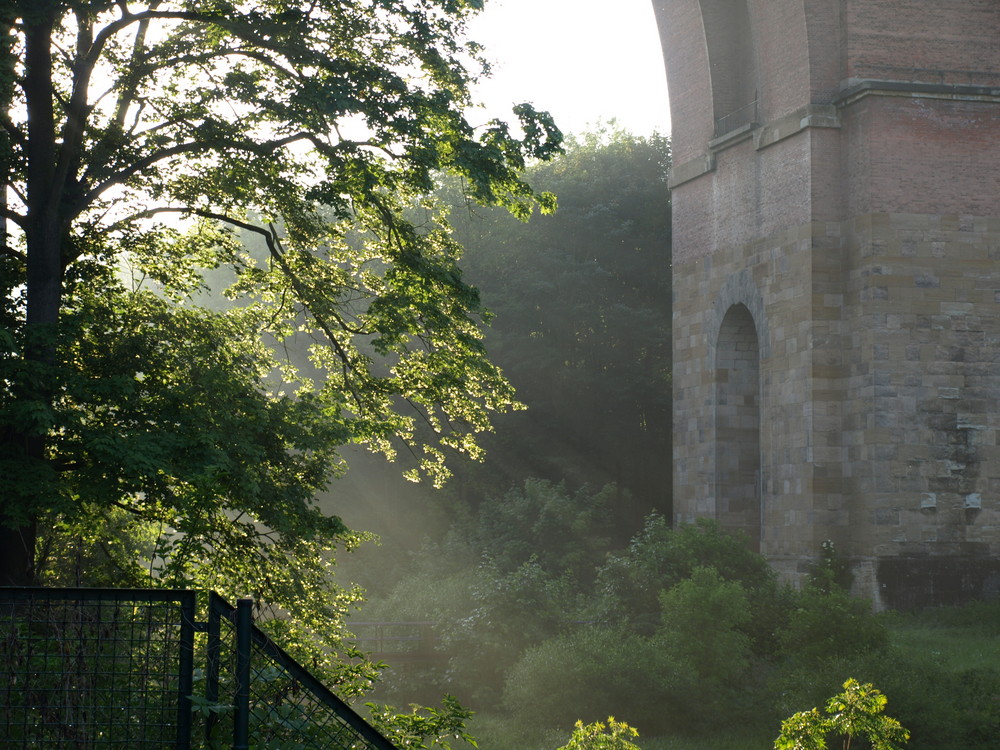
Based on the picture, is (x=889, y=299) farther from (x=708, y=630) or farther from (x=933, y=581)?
(x=708, y=630)

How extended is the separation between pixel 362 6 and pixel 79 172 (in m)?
3.78

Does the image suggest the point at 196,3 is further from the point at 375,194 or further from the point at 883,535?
the point at 883,535

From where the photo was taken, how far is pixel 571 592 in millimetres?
24844

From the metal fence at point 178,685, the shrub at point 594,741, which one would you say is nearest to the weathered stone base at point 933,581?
the shrub at point 594,741

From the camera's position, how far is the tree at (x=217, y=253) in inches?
449

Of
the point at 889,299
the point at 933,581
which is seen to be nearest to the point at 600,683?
the point at 933,581

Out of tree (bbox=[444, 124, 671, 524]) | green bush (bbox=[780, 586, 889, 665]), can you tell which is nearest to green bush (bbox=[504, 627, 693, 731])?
green bush (bbox=[780, 586, 889, 665])

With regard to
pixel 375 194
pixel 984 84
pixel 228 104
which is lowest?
pixel 375 194

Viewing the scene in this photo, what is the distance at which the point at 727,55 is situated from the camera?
2748 centimetres

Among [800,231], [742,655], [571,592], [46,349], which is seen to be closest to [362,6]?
[46,349]

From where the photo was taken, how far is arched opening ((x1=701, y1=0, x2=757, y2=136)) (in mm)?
27234

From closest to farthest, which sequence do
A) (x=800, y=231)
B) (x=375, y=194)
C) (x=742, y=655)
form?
(x=375, y=194) < (x=742, y=655) < (x=800, y=231)

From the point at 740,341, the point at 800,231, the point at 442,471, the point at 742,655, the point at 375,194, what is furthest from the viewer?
the point at 740,341

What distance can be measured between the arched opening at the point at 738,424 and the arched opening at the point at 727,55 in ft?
15.8
